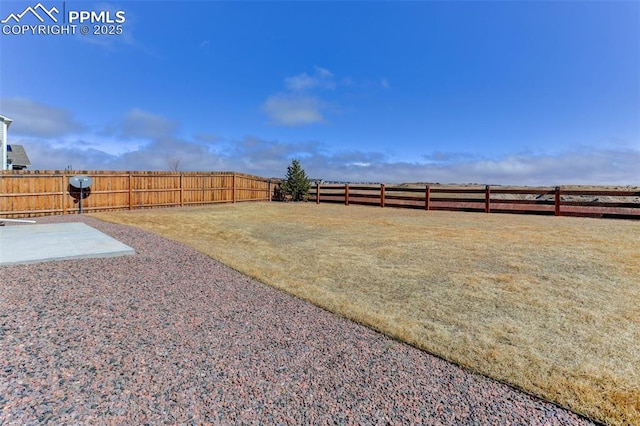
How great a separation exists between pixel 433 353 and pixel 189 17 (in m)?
12.0

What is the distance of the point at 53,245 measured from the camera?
6035 millimetres

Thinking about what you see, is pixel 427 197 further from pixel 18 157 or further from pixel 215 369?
pixel 18 157

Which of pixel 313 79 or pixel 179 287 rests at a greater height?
pixel 313 79

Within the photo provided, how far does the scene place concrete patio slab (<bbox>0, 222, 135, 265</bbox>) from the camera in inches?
202

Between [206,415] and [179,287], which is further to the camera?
[179,287]

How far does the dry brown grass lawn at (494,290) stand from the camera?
240 cm

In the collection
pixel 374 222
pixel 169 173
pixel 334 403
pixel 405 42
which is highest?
pixel 405 42

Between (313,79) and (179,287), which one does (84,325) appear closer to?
(179,287)

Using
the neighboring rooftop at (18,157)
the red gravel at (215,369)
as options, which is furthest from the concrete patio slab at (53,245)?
the neighboring rooftop at (18,157)

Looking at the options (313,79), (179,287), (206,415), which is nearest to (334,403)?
(206,415)

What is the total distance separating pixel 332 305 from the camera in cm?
365

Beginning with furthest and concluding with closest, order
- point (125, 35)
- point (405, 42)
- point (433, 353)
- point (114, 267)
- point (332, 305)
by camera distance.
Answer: point (405, 42)
point (125, 35)
point (114, 267)
point (332, 305)
point (433, 353)

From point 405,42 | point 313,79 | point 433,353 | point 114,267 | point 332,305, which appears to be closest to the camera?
point 433,353

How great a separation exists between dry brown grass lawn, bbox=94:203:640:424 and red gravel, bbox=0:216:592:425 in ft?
1.12
